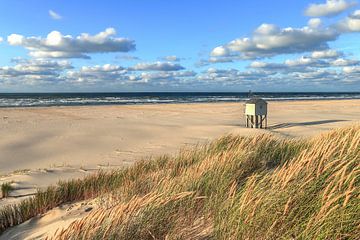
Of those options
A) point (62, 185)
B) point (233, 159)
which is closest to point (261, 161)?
point (233, 159)

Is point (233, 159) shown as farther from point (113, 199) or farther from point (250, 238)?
point (250, 238)

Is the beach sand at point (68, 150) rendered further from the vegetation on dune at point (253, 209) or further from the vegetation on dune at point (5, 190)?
the vegetation on dune at point (253, 209)

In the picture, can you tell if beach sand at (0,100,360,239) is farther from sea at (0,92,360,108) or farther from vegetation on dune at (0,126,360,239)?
sea at (0,92,360,108)

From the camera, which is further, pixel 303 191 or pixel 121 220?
pixel 121 220

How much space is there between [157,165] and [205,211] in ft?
11.6

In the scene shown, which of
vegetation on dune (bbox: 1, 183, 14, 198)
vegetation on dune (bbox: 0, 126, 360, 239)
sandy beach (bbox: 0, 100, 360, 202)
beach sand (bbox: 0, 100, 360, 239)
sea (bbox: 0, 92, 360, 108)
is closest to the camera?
vegetation on dune (bbox: 0, 126, 360, 239)

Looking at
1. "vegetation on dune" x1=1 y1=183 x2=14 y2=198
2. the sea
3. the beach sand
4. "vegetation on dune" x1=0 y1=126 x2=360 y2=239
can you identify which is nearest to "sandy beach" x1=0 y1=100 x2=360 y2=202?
the beach sand

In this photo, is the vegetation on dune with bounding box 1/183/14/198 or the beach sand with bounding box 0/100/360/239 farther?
the beach sand with bounding box 0/100/360/239

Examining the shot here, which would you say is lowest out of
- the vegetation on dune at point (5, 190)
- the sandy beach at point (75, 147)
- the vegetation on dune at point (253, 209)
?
the sandy beach at point (75, 147)

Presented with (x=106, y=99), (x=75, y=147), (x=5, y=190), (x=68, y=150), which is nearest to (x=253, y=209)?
(x=5, y=190)

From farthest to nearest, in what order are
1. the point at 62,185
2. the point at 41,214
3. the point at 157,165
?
the point at 157,165 < the point at 62,185 < the point at 41,214

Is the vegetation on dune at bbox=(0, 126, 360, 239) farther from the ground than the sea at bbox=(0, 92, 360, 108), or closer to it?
farther from the ground

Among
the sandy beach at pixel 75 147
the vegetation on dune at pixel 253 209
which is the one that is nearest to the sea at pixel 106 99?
the sandy beach at pixel 75 147

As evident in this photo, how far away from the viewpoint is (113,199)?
5492mm
